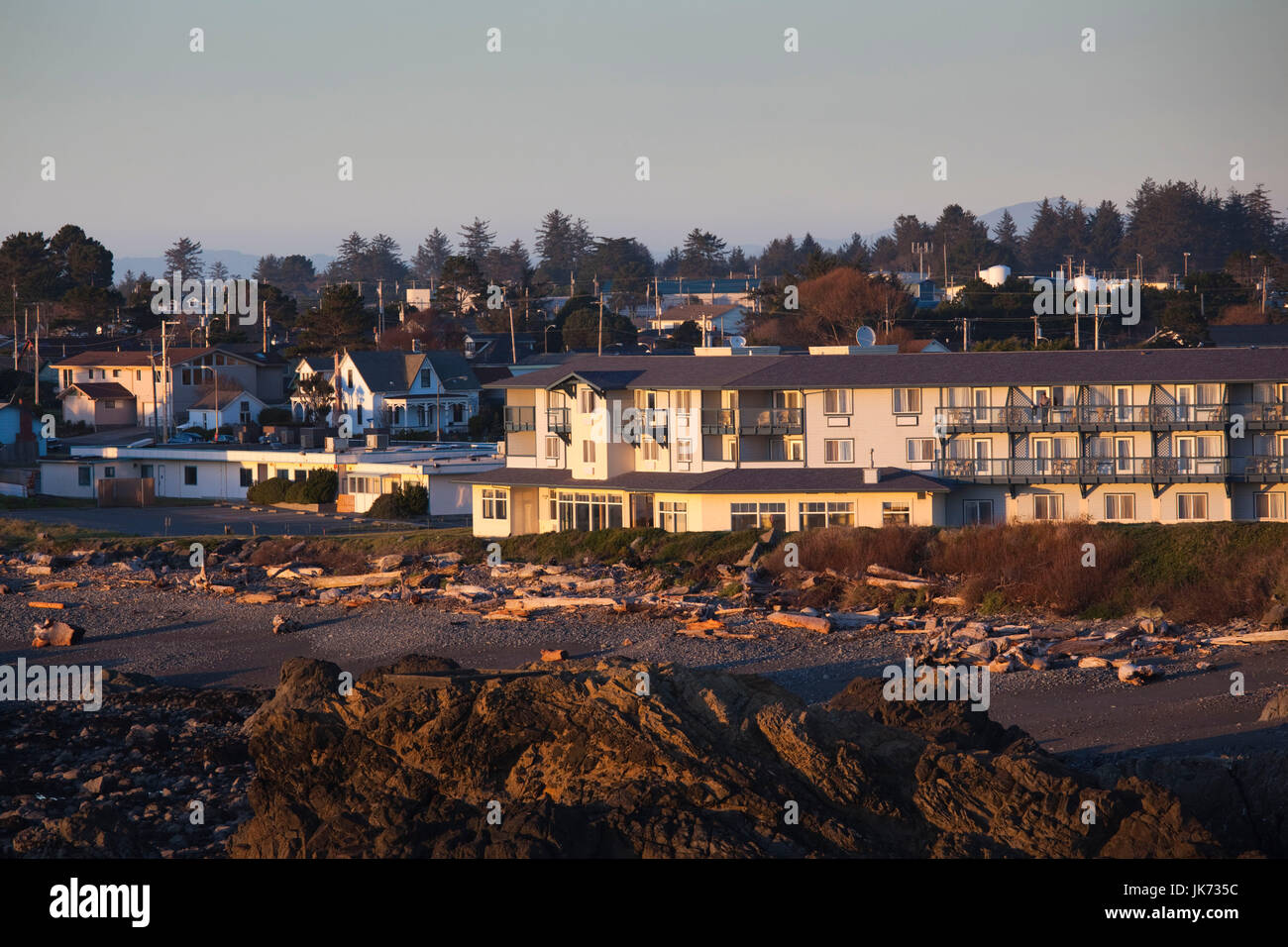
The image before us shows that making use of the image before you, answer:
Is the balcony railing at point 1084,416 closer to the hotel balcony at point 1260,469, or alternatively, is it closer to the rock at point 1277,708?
the hotel balcony at point 1260,469

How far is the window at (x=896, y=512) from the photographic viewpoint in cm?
4316

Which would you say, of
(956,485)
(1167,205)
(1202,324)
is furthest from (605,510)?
(1167,205)

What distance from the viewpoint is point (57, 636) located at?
3553 centimetres

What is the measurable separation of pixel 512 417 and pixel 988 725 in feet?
102

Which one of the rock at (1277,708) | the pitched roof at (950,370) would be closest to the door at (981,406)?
the pitched roof at (950,370)

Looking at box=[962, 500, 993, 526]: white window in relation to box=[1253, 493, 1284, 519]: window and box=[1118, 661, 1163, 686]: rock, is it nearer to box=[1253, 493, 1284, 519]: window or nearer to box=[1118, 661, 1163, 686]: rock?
box=[1253, 493, 1284, 519]: window

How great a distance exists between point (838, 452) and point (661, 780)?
93.3 ft

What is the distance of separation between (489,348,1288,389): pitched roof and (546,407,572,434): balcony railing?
3.24 feet

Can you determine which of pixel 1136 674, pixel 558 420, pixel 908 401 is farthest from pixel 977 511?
pixel 1136 674

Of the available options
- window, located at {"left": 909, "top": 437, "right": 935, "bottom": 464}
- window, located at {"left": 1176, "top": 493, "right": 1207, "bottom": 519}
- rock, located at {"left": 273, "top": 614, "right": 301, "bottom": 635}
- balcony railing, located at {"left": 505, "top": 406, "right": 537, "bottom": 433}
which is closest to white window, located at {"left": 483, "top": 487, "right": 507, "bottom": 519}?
balcony railing, located at {"left": 505, "top": 406, "right": 537, "bottom": 433}

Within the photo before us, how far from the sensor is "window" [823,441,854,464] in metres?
45.4

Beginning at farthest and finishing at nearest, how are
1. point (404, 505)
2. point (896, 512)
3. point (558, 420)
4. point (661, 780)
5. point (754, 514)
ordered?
point (404, 505)
point (558, 420)
point (754, 514)
point (896, 512)
point (661, 780)

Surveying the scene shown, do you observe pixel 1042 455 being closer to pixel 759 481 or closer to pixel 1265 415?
pixel 1265 415
